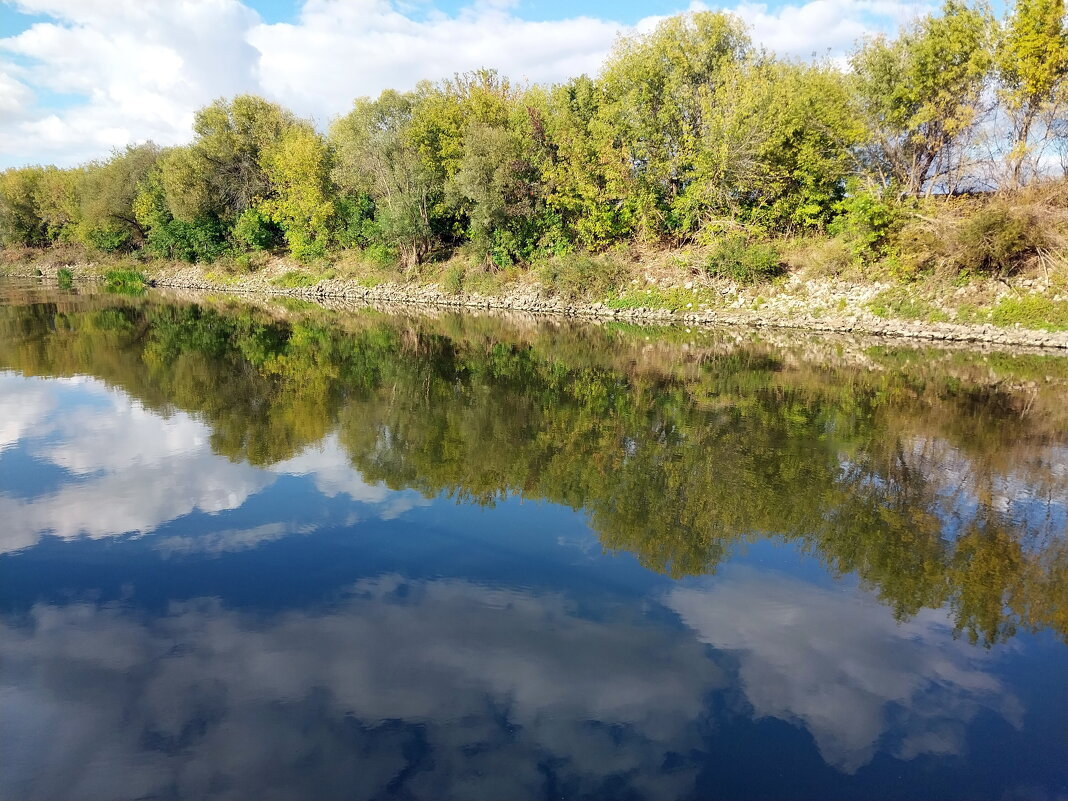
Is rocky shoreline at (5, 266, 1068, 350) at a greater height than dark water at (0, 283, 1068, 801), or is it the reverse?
rocky shoreline at (5, 266, 1068, 350)

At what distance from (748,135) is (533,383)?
23.1m

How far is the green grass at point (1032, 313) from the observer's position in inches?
992

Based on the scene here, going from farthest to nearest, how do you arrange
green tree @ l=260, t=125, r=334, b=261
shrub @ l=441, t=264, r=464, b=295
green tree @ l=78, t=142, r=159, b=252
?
1. green tree @ l=78, t=142, r=159, b=252
2. green tree @ l=260, t=125, r=334, b=261
3. shrub @ l=441, t=264, r=464, b=295

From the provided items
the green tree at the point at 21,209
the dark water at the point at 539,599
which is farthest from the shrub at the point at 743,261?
the green tree at the point at 21,209

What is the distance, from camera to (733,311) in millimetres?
34906

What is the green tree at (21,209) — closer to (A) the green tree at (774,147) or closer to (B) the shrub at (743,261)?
(A) the green tree at (774,147)

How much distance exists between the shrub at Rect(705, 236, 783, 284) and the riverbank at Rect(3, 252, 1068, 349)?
552 mm

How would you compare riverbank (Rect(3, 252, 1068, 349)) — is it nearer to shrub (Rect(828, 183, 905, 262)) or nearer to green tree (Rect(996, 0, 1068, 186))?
shrub (Rect(828, 183, 905, 262))

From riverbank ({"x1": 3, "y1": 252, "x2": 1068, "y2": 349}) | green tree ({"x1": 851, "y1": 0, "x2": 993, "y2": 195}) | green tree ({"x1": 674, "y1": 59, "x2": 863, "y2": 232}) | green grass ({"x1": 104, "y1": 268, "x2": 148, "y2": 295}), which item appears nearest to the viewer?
riverbank ({"x1": 3, "y1": 252, "x2": 1068, "y2": 349})

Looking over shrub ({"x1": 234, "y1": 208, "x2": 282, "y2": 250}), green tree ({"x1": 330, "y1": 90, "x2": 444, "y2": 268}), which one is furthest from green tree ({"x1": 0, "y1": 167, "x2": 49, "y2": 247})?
green tree ({"x1": 330, "y1": 90, "x2": 444, "y2": 268})

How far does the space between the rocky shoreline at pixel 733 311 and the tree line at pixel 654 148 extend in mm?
3376

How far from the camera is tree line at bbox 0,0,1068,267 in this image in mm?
30000

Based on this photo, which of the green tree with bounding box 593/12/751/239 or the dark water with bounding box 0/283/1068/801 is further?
the green tree with bounding box 593/12/751/239

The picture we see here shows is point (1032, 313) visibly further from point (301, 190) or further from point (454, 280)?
point (301, 190)
